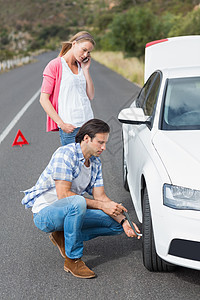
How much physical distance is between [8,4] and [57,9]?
1983 centimetres

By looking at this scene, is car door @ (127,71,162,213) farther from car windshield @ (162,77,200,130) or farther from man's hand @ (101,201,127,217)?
man's hand @ (101,201,127,217)

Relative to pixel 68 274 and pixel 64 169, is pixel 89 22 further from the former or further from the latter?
pixel 68 274

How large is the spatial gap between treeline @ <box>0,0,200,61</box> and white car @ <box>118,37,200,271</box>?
91.5 ft

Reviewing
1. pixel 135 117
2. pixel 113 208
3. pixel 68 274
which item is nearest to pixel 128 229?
pixel 113 208

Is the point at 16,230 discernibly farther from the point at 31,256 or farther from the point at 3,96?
the point at 3,96

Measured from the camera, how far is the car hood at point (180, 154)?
120 inches

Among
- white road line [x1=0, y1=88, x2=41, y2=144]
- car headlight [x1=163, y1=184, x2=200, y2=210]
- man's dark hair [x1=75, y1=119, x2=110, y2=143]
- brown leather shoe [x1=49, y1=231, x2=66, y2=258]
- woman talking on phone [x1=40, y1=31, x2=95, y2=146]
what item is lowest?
brown leather shoe [x1=49, y1=231, x2=66, y2=258]

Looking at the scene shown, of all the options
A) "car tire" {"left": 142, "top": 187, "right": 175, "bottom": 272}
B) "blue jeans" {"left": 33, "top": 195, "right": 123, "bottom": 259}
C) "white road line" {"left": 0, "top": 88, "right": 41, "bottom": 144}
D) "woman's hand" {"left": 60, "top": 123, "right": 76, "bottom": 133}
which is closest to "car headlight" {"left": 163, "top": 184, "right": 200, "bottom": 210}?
"car tire" {"left": 142, "top": 187, "right": 175, "bottom": 272}

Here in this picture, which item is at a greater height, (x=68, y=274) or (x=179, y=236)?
(x=179, y=236)

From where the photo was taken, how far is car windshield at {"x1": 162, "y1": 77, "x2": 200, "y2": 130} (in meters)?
3.97

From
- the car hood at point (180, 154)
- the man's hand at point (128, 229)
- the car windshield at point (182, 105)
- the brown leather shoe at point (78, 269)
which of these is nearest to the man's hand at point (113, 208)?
the man's hand at point (128, 229)

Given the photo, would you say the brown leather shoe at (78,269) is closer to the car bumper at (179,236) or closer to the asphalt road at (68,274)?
the asphalt road at (68,274)

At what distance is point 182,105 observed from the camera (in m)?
4.20

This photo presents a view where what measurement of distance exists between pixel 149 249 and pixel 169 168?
0.68 meters
